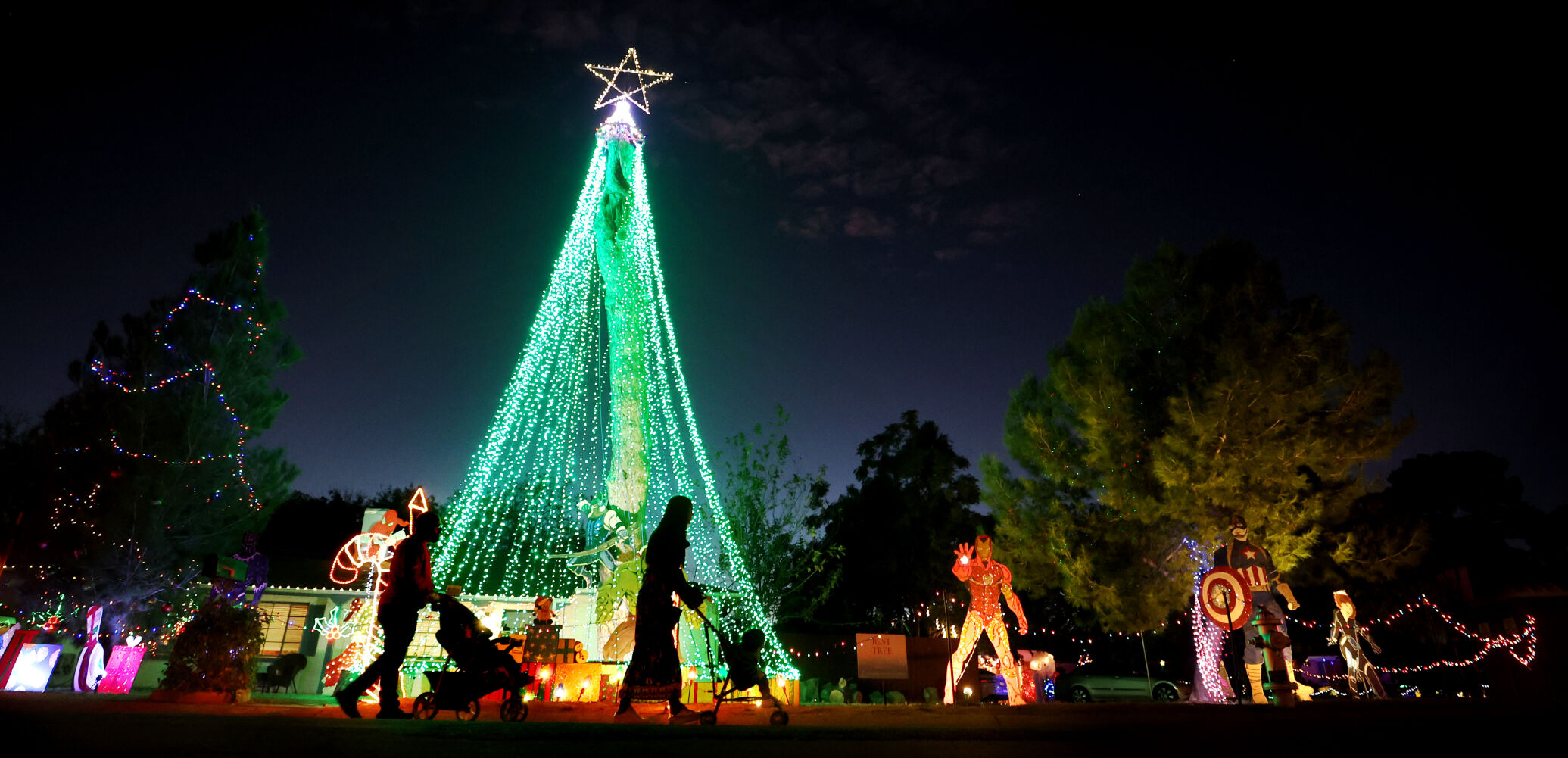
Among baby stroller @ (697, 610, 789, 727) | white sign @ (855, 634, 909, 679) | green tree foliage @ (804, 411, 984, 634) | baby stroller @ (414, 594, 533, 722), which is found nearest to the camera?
baby stroller @ (697, 610, 789, 727)

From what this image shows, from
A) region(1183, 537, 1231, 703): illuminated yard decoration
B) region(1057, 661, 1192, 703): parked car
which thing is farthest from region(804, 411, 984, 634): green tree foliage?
region(1183, 537, 1231, 703): illuminated yard decoration

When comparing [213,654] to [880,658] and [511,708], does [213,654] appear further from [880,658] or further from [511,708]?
[880,658]

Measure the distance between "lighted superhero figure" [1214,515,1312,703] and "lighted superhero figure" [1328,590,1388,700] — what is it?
145 centimetres

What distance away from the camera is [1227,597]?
36.0ft

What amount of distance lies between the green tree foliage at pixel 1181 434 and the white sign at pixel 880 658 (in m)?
3.29

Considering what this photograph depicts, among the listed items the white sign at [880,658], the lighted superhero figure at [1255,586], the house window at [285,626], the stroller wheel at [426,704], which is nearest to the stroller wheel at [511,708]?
the stroller wheel at [426,704]

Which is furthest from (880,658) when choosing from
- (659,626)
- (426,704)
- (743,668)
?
(659,626)

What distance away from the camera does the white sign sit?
1641 centimetres

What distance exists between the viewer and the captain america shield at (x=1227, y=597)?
11008 mm

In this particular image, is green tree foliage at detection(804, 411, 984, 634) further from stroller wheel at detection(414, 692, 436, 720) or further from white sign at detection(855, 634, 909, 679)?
stroller wheel at detection(414, 692, 436, 720)

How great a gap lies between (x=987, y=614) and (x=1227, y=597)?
353 cm

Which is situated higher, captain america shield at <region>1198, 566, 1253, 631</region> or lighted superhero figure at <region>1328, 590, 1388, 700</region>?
captain america shield at <region>1198, 566, 1253, 631</region>

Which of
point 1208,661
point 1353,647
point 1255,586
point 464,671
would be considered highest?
point 1255,586

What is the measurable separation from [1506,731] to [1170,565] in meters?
10.7
